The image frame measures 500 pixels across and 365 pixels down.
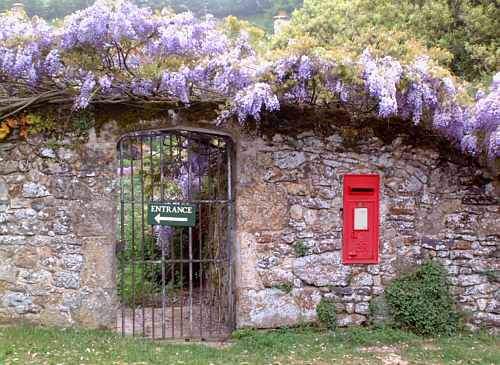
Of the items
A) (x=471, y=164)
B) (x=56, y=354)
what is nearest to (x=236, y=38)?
(x=471, y=164)

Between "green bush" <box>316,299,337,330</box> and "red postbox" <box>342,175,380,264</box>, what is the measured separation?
1.54ft

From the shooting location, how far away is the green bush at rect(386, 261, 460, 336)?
18.1ft

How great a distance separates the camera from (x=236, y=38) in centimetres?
518

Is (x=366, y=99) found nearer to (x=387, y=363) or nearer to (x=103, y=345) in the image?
(x=387, y=363)

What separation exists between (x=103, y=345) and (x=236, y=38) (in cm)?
299

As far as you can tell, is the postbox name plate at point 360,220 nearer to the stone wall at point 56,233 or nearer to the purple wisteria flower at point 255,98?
the purple wisteria flower at point 255,98

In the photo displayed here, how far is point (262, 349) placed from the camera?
5.06 m

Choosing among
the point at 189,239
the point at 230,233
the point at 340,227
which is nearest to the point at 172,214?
the point at 189,239

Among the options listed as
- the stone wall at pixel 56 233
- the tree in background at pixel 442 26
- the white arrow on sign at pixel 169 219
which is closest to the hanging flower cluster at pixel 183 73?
the stone wall at pixel 56 233

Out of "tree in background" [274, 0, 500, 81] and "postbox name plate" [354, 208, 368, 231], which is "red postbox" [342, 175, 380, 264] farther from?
"tree in background" [274, 0, 500, 81]

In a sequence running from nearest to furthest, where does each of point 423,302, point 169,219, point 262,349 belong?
point 262,349 < point 169,219 < point 423,302

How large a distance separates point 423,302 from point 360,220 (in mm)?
1014

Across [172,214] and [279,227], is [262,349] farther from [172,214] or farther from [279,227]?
[172,214]

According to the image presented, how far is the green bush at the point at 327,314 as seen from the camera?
547 cm
